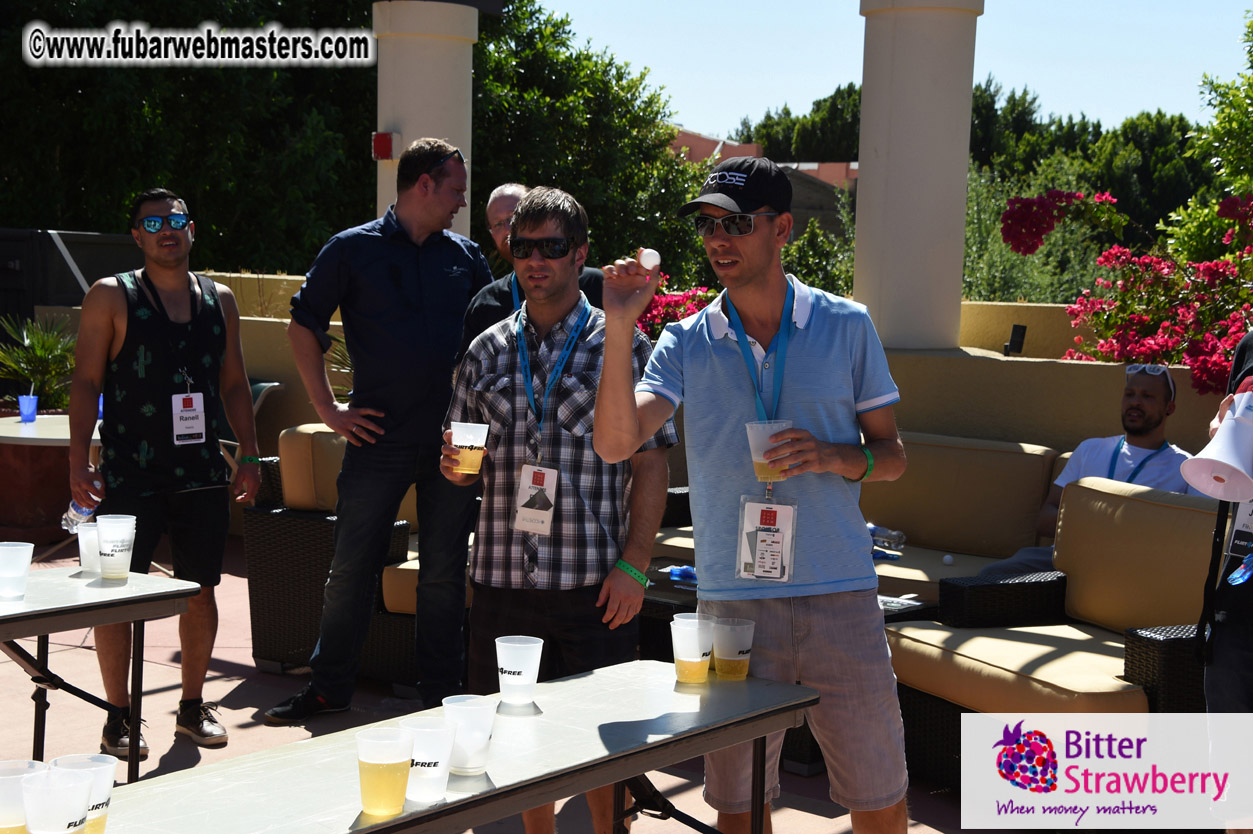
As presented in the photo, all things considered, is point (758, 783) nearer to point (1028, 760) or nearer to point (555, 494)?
point (555, 494)

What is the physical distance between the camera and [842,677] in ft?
8.89

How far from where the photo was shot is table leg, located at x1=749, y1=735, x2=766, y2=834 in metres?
2.56

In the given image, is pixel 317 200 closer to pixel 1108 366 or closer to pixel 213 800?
pixel 1108 366

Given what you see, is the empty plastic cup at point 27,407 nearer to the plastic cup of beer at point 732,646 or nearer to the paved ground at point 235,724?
the paved ground at point 235,724

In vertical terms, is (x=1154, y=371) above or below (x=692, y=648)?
above

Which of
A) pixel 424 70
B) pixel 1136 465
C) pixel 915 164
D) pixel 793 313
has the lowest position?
pixel 1136 465

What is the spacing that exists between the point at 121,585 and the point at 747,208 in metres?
2.06

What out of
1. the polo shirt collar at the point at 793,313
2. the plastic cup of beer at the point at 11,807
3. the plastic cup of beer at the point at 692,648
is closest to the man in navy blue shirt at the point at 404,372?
the polo shirt collar at the point at 793,313

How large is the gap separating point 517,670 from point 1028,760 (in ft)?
6.69

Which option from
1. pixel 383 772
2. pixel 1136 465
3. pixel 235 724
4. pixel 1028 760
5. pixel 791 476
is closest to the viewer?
pixel 383 772

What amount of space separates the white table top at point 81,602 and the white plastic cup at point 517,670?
4.34 ft

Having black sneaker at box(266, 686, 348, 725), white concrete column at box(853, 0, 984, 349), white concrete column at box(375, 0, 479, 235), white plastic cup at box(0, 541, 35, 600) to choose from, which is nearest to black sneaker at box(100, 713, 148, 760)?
black sneaker at box(266, 686, 348, 725)

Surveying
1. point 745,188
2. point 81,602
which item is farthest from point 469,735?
point 81,602

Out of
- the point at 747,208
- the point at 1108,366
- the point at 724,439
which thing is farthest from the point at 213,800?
the point at 1108,366
